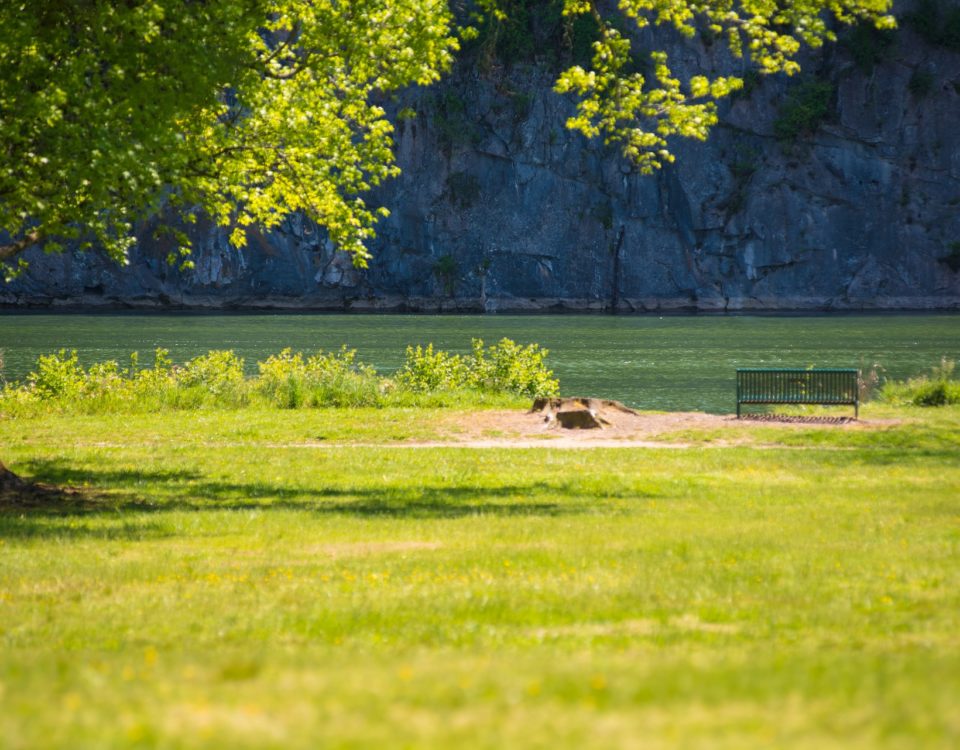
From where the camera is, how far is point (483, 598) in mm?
9547

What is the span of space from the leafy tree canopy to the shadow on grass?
3.11 m

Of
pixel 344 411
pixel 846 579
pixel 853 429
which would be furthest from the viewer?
pixel 344 411

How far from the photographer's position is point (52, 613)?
30.8 ft

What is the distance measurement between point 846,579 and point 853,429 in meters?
14.1

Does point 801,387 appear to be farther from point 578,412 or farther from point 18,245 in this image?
point 18,245

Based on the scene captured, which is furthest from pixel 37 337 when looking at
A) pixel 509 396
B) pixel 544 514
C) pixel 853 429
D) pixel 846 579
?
pixel 846 579

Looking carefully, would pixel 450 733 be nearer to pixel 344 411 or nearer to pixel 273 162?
pixel 273 162

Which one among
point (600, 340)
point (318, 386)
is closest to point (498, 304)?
point (600, 340)

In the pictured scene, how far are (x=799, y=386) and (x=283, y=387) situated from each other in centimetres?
1161

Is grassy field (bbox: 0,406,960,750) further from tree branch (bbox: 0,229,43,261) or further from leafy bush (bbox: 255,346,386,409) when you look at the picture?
leafy bush (bbox: 255,346,386,409)

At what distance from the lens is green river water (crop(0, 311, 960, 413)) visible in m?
47.9

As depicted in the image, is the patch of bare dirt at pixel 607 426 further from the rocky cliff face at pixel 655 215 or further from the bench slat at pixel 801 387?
the rocky cliff face at pixel 655 215

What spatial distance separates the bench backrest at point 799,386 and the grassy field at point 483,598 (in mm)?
5748

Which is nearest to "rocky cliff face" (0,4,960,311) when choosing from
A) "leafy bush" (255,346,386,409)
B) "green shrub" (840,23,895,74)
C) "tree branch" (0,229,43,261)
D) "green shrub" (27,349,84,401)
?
"green shrub" (840,23,895,74)
